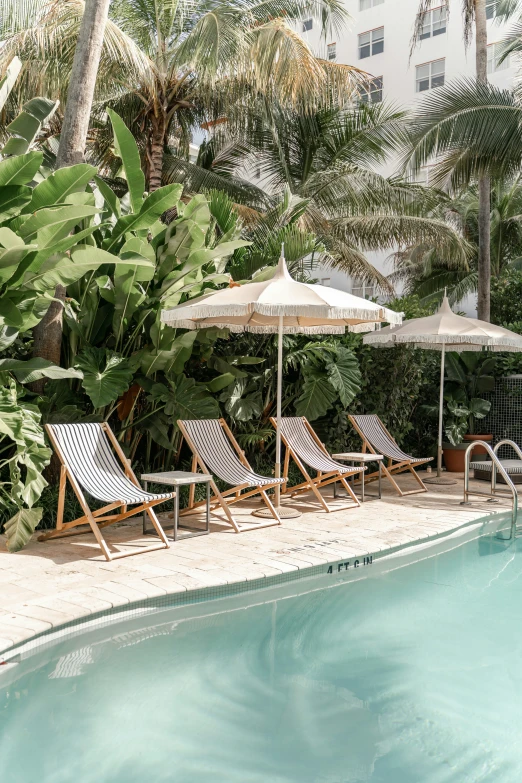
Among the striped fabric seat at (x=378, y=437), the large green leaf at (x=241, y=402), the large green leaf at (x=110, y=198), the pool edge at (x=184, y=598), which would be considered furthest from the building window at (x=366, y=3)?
the pool edge at (x=184, y=598)

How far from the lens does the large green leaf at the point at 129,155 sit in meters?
7.33

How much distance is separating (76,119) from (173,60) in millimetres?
7269

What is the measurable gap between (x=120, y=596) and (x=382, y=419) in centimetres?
710

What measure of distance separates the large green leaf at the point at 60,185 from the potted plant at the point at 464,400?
26.7 ft

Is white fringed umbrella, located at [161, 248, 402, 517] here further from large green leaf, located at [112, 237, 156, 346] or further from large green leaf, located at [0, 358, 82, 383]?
large green leaf, located at [0, 358, 82, 383]

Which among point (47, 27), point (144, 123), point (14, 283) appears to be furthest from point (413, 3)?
point (14, 283)

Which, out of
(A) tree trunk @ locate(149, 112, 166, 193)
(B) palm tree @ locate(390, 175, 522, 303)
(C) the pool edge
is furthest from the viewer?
(B) palm tree @ locate(390, 175, 522, 303)

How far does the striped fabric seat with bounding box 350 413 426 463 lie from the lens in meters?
10.1

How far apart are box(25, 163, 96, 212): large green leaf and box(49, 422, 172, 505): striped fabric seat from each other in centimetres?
194

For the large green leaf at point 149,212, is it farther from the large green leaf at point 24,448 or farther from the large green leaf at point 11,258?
the large green leaf at point 24,448

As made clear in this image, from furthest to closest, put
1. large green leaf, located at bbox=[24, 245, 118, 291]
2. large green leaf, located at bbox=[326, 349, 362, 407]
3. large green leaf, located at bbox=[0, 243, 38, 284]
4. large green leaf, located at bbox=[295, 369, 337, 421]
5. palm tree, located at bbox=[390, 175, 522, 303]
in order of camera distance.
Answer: palm tree, located at bbox=[390, 175, 522, 303], large green leaf, located at bbox=[295, 369, 337, 421], large green leaf, located at bbox=[326, 349, 362, 407], large green leaf, located at bbox=[24, 245, 118, 291], large green leaf, located at bbox=[0, 243, 38, 284]

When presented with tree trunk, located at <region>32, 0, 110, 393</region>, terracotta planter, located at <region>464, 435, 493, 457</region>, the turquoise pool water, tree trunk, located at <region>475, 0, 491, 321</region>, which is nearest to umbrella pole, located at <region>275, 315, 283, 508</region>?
tree trunk, located at <region>32, 0, 110, 393</region>

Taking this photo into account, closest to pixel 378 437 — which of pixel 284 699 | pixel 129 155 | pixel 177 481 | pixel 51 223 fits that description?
pixel 177 481

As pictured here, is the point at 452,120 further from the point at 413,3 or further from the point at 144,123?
the point at 413,3
